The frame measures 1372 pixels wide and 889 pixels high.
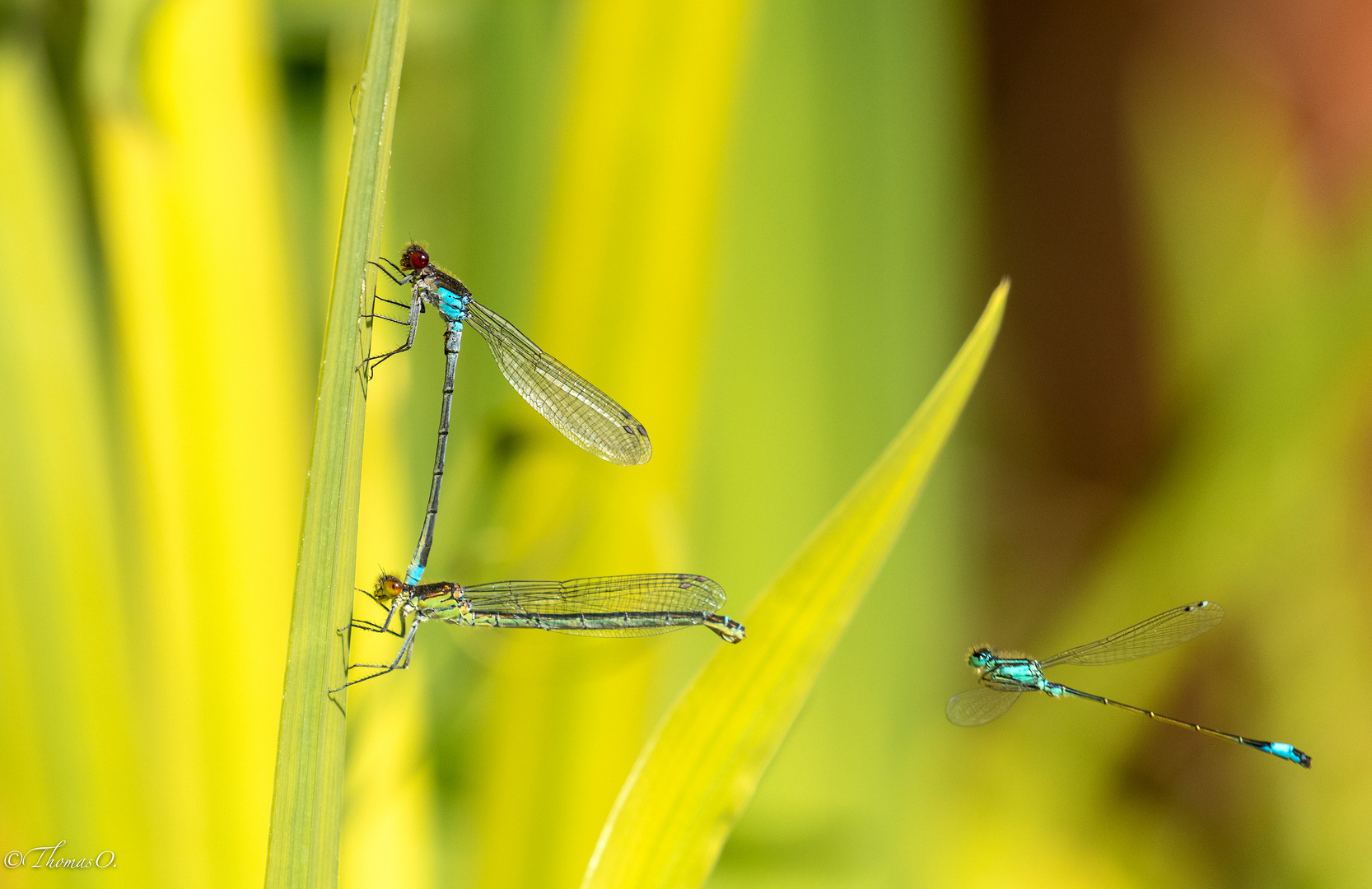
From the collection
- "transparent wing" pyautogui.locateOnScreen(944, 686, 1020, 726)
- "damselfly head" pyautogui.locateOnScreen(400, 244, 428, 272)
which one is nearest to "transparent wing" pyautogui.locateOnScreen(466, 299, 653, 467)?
"damselfly head" pyautogui.locateOnScreen(400, 244, 428, 272)

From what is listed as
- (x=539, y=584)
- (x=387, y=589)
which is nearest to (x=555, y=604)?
(x=539, y=584)

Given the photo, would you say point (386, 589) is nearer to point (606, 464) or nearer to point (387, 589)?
point (387, 589)

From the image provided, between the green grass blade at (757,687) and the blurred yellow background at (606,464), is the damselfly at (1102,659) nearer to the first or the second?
the blurred yellow background at (606,464)

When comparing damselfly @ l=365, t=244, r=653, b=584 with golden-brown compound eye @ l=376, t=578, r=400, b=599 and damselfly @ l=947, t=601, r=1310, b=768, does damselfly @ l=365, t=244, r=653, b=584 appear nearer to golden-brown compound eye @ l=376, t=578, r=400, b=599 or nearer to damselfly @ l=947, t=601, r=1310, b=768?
golden-brown compound eye @ l=376, t=578, r=400, b=599

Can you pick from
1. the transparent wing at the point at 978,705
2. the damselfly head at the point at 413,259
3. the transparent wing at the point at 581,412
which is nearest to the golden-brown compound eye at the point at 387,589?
the transparent wing at the point at 581,412

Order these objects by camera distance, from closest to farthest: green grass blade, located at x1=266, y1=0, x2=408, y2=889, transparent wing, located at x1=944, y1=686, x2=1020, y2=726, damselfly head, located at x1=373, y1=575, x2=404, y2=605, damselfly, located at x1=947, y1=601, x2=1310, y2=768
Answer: green grass blade, located at x1=266, y1=0, x2=408, y2=889 < damselfly head, located at x1=373, y1=575, x2=404, y2=605 < transparent wing, located at x1=944, y1=686, x2=1020, y2=726 < damselfly, located at x1=947, y1=601, x2=1310, y2=768

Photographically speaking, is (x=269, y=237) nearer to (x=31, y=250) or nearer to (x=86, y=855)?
(x=31, y=250)

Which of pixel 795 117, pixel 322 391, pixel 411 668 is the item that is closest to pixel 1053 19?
pixel 795 117
